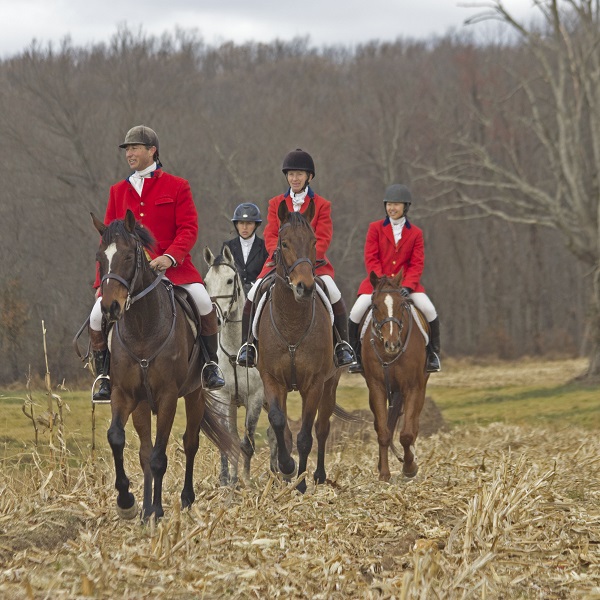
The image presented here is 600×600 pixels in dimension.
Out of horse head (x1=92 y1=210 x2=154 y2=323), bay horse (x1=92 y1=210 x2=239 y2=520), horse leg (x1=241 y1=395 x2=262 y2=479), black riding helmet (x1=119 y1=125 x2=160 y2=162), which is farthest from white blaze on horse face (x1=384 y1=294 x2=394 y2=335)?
horse head (x1=92 y1=210 x2=154 y2=323)

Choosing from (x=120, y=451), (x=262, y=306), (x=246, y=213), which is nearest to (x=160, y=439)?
(x=120, y=451)

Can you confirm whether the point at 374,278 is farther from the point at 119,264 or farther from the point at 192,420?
the point at 119,264

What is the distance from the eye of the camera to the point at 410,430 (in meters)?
10.4

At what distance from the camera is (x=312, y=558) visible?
19.5ft

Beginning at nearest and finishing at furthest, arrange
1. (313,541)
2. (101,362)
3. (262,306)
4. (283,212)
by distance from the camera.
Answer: (313,541) → (101,362) → (283,212) → (262,306)

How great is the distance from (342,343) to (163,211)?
2.43m

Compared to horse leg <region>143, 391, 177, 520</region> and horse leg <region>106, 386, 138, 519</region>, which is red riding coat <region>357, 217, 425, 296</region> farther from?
horse leg <region>106, 386, 138, 519</region>

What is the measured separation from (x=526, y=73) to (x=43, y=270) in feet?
114

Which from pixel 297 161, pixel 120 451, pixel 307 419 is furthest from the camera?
pixel 297 161

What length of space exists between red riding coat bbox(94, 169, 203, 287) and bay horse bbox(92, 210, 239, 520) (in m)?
0.36

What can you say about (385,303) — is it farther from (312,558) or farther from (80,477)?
(312,558)

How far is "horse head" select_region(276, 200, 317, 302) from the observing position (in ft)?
27.1

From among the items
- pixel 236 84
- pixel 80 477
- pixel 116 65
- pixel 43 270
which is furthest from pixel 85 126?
pixel 80 477

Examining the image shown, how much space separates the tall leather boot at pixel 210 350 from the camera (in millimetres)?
8461
